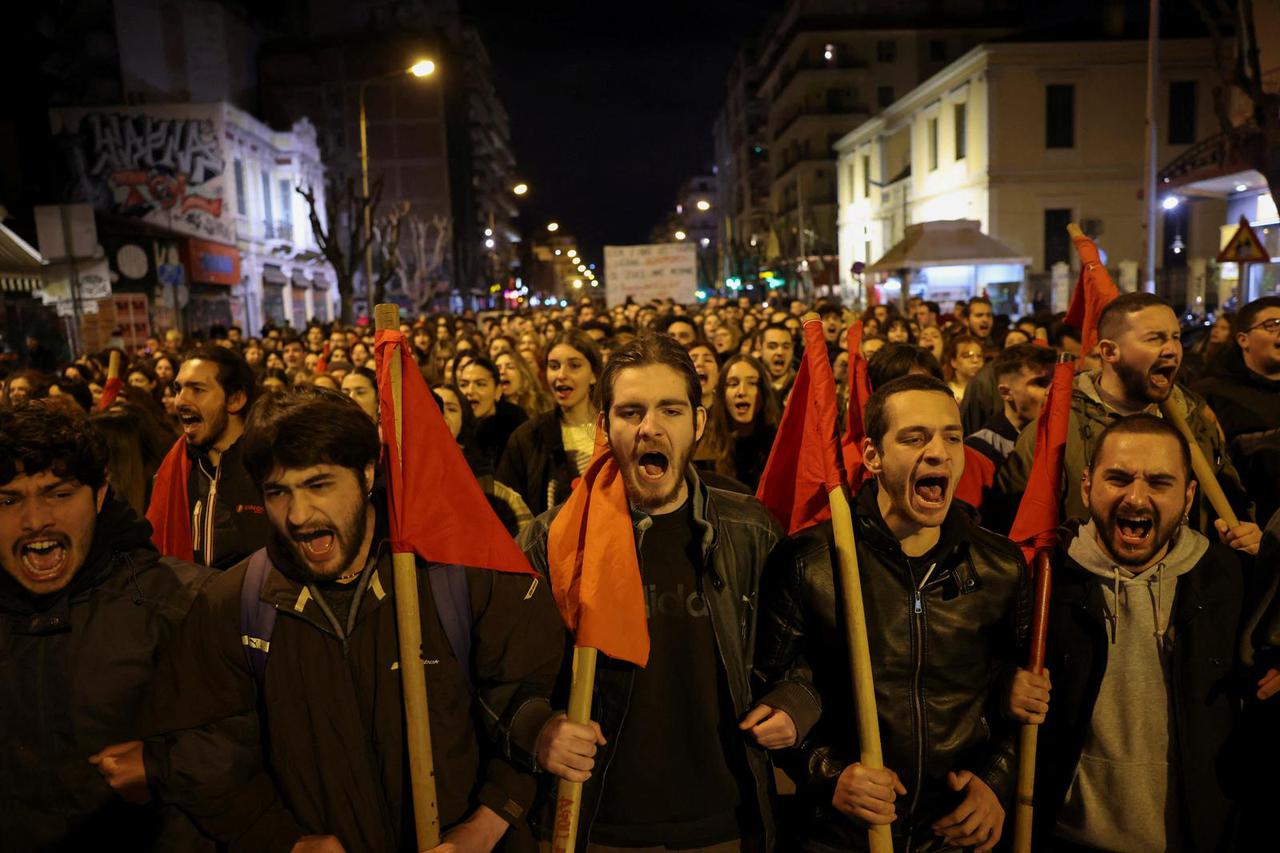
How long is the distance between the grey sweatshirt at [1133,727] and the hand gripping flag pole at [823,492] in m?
0.78

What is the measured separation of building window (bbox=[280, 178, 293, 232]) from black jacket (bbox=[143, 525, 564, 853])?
4154cm

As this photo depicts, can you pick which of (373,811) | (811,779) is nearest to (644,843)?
(811,779)

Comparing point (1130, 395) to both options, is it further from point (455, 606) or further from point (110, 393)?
point (110, 393)

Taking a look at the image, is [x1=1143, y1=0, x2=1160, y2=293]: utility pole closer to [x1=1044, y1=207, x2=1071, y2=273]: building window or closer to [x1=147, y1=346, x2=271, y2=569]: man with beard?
[x1=147, y1=346, x2=271, y2=569]: man with beard

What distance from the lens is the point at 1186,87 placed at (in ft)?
117

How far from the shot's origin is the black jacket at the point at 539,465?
5.62 m

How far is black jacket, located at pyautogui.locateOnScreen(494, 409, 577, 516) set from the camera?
562cm

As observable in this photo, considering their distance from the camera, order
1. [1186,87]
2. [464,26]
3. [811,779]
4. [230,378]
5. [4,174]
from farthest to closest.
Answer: [464,26], [1186,87], [4,174], [230,378], [811,779]

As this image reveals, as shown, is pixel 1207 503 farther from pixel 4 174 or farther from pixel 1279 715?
pixel 4 174

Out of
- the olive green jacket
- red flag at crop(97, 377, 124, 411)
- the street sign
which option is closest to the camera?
the olive green jacket

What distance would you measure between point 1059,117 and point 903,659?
38451 millimetres

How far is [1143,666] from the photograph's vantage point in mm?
2949

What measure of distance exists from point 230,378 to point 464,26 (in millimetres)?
83310

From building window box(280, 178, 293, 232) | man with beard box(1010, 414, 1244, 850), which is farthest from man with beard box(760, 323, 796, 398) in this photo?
Result: building window box(280, 178, 293, 232)
